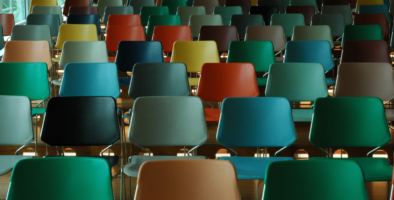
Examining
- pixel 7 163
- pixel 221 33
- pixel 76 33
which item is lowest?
pixel 7 163

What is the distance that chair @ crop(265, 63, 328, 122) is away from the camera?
4.18 metres

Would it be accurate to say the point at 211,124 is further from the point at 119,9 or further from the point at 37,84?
the point at 119,9

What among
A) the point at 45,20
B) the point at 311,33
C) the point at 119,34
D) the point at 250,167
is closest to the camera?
the point at 250,167

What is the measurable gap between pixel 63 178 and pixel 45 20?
5.26 meters

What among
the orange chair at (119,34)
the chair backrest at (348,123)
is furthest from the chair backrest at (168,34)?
the chair backrest at (348,123)

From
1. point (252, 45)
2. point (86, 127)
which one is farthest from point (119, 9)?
point (86, 127)

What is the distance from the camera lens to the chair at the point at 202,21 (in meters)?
6.88

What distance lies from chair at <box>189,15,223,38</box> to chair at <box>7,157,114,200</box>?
4827 mm

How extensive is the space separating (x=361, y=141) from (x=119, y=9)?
543cm

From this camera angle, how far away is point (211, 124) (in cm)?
444

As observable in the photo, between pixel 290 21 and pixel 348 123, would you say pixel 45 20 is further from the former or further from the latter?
pixel 348 123

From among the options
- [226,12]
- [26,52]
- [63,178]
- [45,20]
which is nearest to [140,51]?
[26,52]

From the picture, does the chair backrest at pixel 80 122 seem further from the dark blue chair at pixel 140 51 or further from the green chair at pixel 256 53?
the green chair at pixel 256 53

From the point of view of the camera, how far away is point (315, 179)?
2.23m
